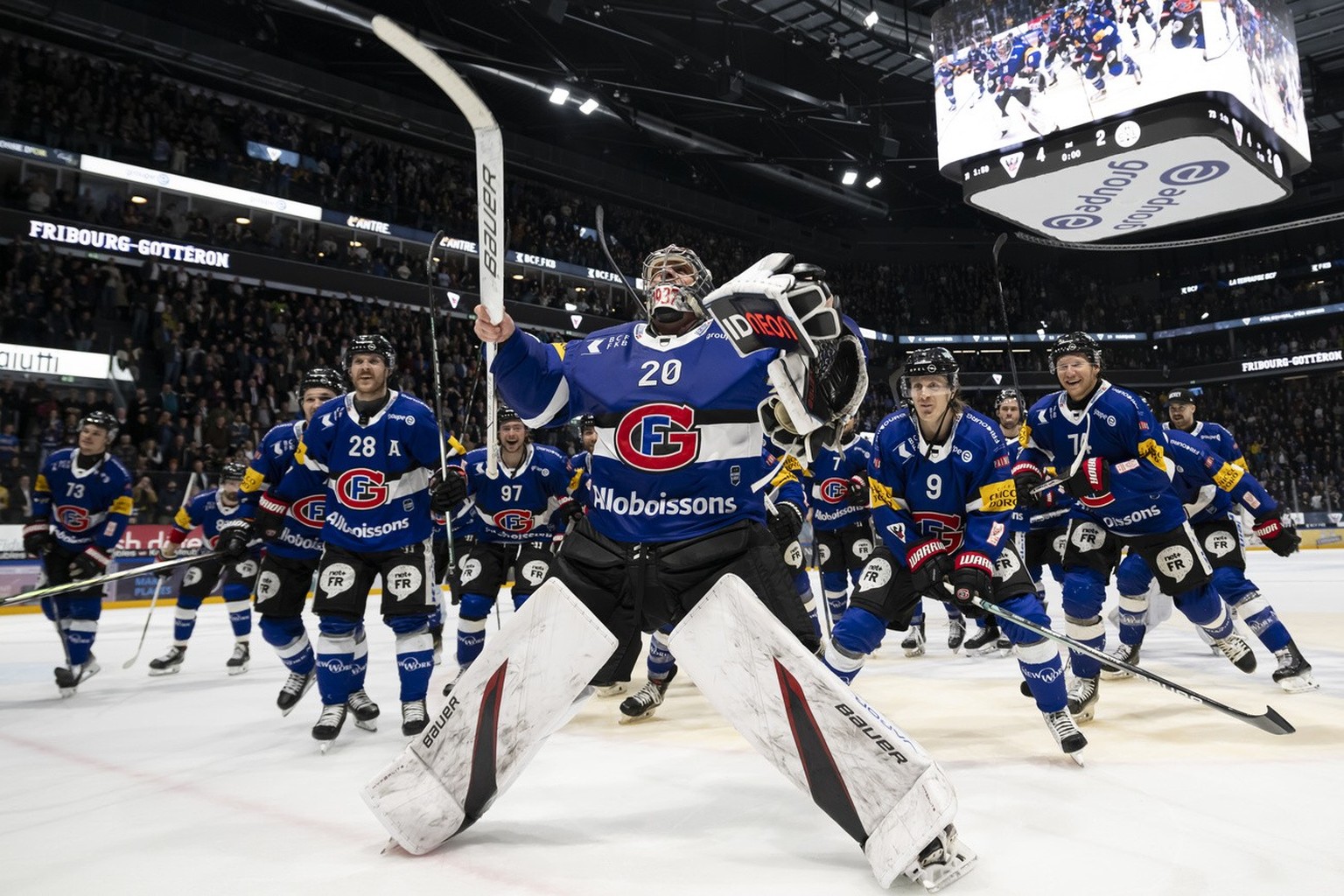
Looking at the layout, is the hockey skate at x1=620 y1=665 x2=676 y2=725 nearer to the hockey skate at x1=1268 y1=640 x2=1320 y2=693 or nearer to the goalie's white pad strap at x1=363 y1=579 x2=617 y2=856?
the goalie's white pad strap at x1=363 y1=579 x2=617 y2=856

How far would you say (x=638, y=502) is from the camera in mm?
2668

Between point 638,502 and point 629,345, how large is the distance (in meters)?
0.48

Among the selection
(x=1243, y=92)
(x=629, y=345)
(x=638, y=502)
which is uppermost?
(x=1243, y=92)

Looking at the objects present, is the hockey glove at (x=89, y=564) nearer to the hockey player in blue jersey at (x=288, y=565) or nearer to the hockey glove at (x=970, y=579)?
the hockey player in blue jersey at (x=288, y=565)

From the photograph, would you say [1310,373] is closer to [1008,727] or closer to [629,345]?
[1008,727]

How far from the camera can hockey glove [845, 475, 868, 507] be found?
6621 millimetres

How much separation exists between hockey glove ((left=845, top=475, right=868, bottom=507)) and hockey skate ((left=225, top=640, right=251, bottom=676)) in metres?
4.44

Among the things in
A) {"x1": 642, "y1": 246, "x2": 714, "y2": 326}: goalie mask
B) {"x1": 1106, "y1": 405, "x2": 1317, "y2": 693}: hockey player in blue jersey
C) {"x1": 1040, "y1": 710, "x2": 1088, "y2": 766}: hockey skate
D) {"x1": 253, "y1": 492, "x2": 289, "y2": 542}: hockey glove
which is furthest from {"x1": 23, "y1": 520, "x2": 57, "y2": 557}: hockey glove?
{"x1": 1106, "y1": 405, "x2": 1317, "y2": 693}: hockey player in blue jersey

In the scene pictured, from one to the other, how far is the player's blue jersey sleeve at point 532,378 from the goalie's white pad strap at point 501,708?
583 millimetres

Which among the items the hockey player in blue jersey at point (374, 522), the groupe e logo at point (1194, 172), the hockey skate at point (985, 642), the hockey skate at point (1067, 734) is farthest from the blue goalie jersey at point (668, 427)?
the groupe e logo at point (1194, 172)

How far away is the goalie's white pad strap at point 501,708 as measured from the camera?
8.45 ft

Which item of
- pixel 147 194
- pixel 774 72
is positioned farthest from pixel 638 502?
pixel 774 72

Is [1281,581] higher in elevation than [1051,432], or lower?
lower

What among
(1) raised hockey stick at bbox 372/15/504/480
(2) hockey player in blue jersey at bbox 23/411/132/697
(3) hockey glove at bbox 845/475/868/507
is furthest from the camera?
(3) hockey glove at bbox 845/475/868/507
